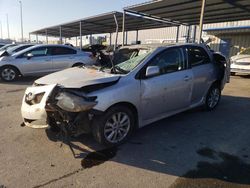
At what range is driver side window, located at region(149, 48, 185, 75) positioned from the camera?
4352 mm

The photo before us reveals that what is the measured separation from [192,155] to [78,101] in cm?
188

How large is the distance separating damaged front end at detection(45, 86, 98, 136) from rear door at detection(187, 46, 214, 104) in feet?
8.34

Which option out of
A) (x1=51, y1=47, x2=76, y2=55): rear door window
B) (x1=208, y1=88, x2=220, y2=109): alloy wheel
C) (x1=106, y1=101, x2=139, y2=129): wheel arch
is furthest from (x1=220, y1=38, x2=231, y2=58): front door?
(x1=106, y1=101, x2=139, y2=129): wheel arch

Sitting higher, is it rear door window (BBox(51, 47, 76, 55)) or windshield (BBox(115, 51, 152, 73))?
rear door window (BBox(51, 47, 76, 55))

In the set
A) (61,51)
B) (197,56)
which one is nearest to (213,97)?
(197,56)

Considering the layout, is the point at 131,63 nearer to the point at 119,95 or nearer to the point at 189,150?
the point at 119,95

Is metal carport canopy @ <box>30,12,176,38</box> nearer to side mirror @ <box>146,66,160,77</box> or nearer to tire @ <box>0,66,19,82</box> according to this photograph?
tire @ <box>0,66,19,82</box>

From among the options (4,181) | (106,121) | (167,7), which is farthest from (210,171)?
(167,7)

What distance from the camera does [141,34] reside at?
32000 mm

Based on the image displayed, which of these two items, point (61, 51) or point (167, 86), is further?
point (61, 51)

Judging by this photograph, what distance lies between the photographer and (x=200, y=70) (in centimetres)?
521

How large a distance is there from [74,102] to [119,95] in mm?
706

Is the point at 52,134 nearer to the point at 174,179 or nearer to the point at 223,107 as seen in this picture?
the point at 174,179

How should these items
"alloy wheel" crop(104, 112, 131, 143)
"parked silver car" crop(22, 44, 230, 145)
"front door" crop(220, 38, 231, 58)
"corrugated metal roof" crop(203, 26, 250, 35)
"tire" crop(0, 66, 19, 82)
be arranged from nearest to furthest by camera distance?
"parked silver car" crop(22, 44, 230, 145)
"alloy wheel" crop(104, 112, 131, 143)
"tire" crop(0, 66, 19, 82)
"corrugated metal roof" crop(203, 26, 250, 35)
"front door" crop(220, 38, 231, 58)
